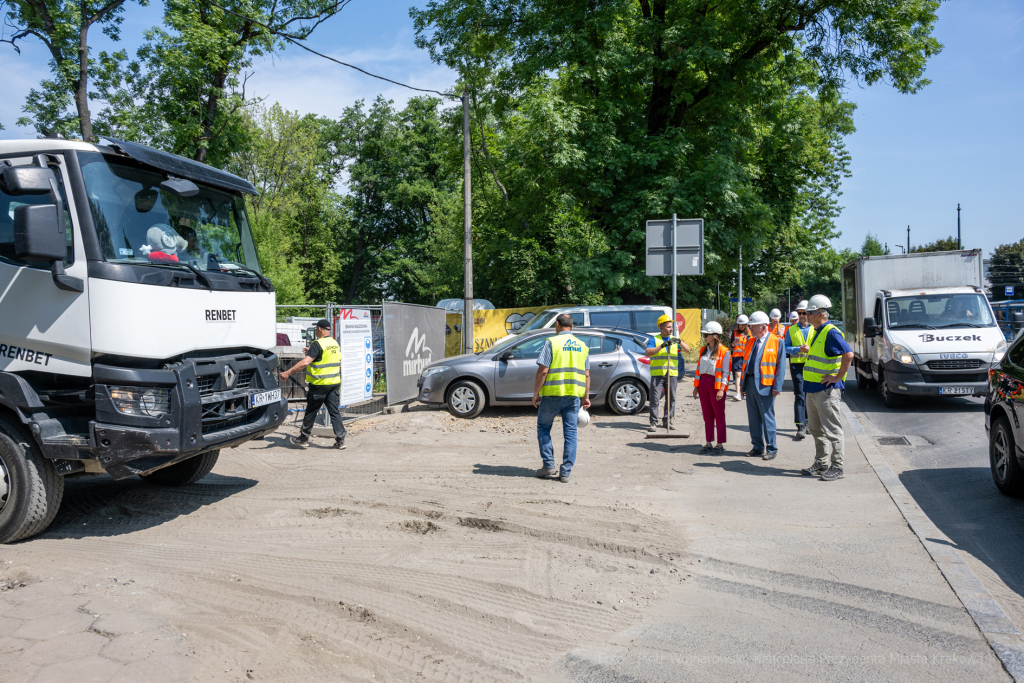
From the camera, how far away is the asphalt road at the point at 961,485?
16.1 feet

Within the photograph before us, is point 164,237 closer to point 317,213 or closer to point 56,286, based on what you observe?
point 56,286

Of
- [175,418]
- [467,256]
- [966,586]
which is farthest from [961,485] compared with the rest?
[467,256]

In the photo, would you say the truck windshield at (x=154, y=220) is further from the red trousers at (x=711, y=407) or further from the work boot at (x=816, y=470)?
the work boot at (x=816, y=470)

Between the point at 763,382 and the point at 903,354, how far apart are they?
219 inches

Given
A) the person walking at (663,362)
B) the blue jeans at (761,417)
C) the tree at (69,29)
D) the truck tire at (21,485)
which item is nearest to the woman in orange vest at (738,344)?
the person walking at (663,362)

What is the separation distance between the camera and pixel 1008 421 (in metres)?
6.58

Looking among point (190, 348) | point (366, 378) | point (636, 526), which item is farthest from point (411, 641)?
point (366, 378)

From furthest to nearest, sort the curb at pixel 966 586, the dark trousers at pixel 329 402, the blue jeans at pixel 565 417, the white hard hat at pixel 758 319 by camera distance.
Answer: the dark trousers at pixel 329 402, the white hard hat at pixel 758 319, the blue jeans at pixel 565 417, the curb at pixel 966 586

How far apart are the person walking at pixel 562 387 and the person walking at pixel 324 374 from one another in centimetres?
340

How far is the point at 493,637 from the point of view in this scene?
12.9 feet

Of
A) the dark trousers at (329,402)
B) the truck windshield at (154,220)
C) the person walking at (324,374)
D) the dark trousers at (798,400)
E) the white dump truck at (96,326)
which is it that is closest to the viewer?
the white dump truck at (96,326)

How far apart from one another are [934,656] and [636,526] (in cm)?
249

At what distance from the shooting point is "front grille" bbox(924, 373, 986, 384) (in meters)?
12.2

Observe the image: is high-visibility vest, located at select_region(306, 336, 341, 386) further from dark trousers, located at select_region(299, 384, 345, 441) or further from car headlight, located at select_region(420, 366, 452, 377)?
car headlight, located at select_region(420, 366, 452, 377)
